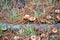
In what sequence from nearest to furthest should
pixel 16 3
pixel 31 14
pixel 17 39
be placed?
1. pixel 17 39
2. pixel 31 14
3. pixel 16 3

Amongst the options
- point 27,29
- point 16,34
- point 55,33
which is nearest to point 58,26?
point 55,33

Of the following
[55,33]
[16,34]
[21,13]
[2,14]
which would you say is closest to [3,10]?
[2,14]

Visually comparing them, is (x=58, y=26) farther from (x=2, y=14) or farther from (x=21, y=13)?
(x=2, y=14)

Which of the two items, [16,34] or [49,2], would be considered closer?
[16,34]

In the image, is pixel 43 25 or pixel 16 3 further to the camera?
pixel 16 3

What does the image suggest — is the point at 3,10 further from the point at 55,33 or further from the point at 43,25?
the point at 55,33

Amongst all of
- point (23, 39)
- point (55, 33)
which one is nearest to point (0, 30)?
point (23, 39)

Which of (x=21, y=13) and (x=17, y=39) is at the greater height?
(x=21, y=13)

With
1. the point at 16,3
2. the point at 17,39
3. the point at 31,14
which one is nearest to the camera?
the point at 17,39

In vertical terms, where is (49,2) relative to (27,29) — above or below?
above
